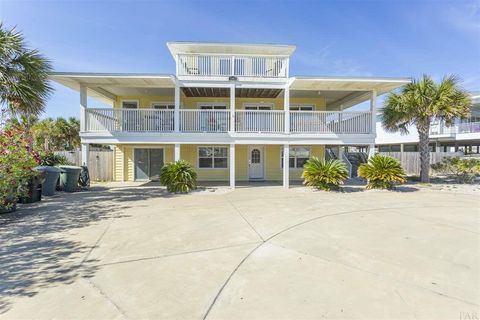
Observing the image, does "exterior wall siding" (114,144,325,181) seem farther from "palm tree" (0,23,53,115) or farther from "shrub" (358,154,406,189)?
"palm tree" (0,23,53,115)

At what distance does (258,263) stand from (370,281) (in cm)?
159

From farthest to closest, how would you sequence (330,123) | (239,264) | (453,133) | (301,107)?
(453,133) → (301,107) → (330,123) → (239,264)

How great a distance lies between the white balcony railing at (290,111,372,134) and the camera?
14039mm

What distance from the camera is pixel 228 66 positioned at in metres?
14.5

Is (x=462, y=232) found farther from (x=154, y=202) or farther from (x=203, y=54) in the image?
(x=203, y=54)

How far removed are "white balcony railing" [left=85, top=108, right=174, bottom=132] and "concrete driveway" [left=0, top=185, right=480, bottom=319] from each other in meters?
5.99

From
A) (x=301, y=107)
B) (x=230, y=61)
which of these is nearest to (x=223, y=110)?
(x=230, y=61)

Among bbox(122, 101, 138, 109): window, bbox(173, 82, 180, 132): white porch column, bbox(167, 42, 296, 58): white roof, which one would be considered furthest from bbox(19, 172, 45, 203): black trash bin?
bbox(167, 42, 296, 58): white roof

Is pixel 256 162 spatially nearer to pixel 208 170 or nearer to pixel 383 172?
pixel 208 170

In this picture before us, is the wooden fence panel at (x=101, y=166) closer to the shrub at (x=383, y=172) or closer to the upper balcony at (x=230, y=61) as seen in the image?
the upper balcony at (x=230, y=61)

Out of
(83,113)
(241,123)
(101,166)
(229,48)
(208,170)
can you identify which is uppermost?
(229,48)

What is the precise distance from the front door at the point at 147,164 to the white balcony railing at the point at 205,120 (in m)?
3.78

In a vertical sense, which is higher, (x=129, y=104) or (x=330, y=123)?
(x=129, y=104)

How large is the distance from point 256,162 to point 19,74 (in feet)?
39.5
